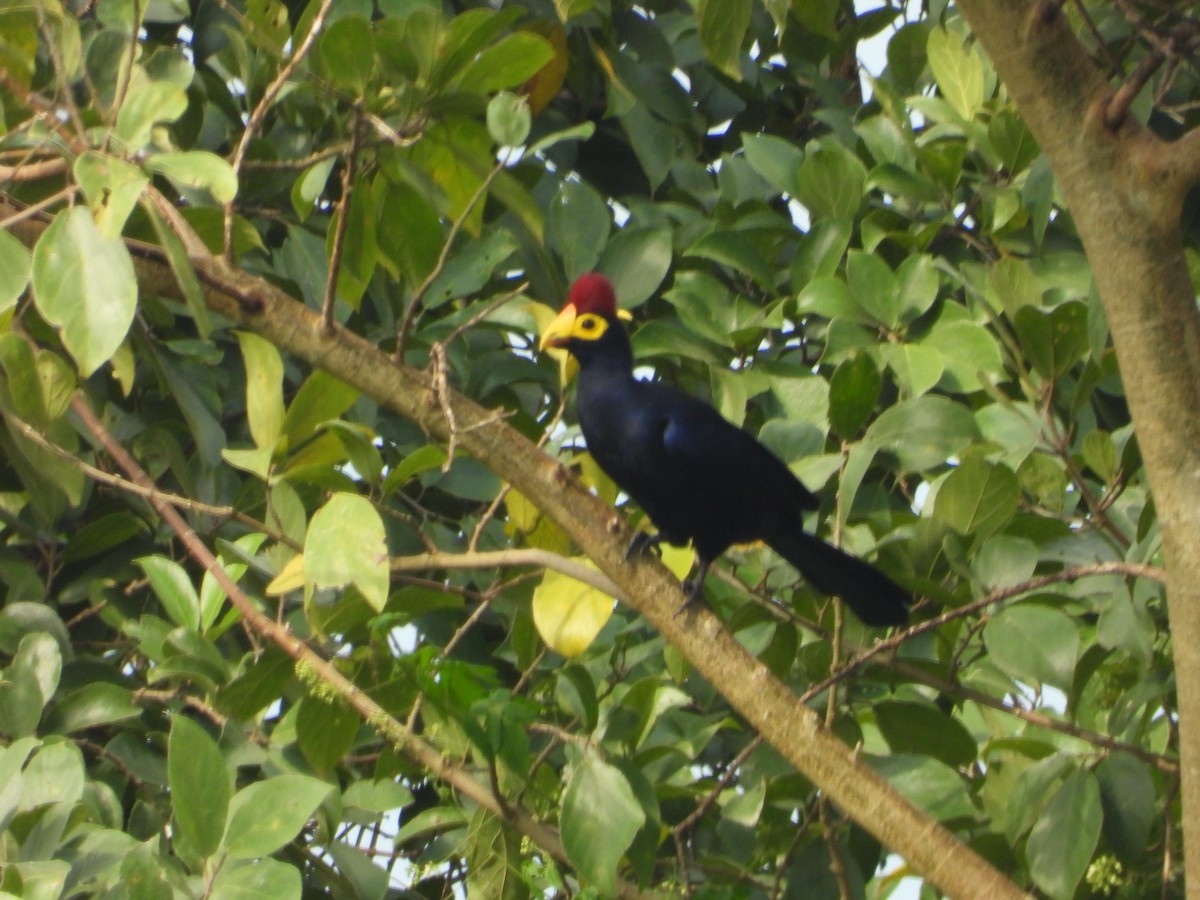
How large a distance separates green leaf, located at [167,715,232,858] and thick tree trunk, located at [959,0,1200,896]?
108cm

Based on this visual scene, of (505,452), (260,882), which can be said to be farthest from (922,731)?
(260,882)

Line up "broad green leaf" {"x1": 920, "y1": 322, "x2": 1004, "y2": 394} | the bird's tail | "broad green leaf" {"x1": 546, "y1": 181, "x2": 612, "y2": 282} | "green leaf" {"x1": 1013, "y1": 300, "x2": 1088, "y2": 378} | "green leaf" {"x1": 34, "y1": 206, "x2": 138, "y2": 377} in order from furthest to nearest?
"broad green leaf" {"x1": 546, "y1": 181, "x2": 612, "y2": 282}, "broad green leaf" {"x1": 920, "y1": 322, "x2": 1004, "y2": 394}, the bird's tail, "green leaf" {"x1": 1013, "y1": 300, "x2": 1088, "y2": 378}, "green leaf" {"x1": 34, "y1": 206, "x2": 138, "y2": 377}

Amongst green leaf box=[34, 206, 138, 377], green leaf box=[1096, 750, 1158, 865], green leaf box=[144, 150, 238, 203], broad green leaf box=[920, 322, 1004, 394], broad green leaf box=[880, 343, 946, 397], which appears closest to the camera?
green leaf box=[34, 206, 138, 377]

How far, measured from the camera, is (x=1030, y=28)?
1.53 meters

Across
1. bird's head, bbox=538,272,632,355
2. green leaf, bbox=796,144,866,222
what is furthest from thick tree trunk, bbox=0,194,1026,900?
green leaf, bbox=796,144,866,222

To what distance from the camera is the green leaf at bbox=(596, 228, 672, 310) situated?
103 inches

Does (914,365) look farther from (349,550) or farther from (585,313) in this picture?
(349,550)

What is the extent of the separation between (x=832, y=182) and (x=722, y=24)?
2.44 ft

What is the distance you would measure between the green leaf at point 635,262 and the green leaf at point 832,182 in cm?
34

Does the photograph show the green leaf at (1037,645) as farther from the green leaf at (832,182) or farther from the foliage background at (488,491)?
the green leaf at (832,182)

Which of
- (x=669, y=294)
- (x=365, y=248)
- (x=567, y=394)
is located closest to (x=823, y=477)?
(x=567, y=394)

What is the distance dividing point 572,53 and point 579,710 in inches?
66.8

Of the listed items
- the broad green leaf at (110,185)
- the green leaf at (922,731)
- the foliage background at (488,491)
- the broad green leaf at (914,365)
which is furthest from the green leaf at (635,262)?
the broad green leaf at (110,185)

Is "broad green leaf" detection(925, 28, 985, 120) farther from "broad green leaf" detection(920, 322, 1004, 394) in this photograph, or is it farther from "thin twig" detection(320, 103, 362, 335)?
"thin twig" detection(320, 103, 362, 335)
